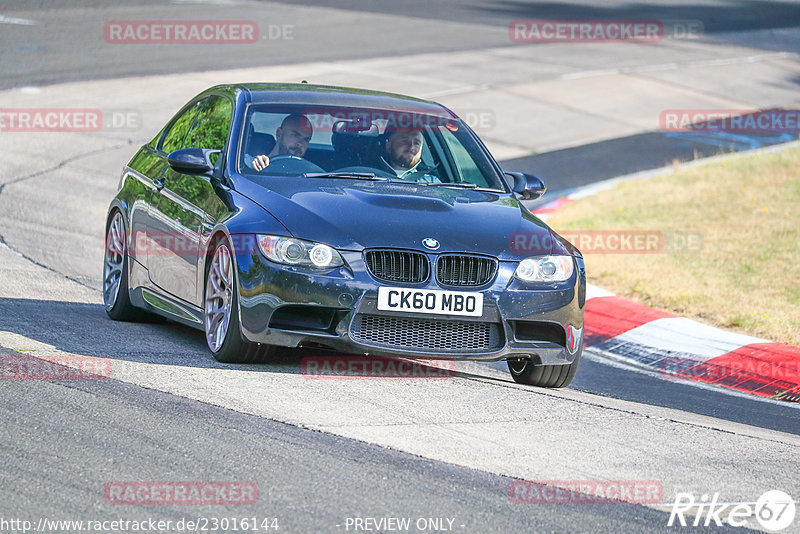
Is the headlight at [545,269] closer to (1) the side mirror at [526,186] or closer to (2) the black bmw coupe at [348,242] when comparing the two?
(2) the black bmw coupe at [348,242]

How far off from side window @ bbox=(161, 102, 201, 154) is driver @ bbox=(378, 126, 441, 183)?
1580mm

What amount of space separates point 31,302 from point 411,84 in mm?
14679

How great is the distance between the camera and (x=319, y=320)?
689 cm

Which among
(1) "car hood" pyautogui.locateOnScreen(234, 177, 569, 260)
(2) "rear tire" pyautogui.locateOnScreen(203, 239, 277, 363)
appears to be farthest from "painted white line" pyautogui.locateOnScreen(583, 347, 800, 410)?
(2) "rear tire" pyautogui.locateOnScreen(203, 239, 277, 363)

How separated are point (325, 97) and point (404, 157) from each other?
2.17 ft

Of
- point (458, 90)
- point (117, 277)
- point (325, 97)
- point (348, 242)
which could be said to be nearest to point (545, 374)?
point (348, 242)

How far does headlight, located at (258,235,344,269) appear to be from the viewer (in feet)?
22.2

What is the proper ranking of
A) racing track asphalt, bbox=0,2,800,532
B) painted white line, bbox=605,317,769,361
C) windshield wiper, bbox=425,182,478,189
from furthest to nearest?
1. painted white line, bbox=605,317,769,361
2. windshield wiper, bbox=425,182,478,189
3. racing track asphalt, bbox=0,2,800,532

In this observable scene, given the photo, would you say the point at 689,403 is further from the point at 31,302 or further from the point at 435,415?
the point at 31,302

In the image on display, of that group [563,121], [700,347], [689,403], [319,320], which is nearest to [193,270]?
[319,320]

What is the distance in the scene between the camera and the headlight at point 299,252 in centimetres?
678

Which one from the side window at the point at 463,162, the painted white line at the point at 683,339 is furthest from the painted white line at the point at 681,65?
the side window at the point at 463,162

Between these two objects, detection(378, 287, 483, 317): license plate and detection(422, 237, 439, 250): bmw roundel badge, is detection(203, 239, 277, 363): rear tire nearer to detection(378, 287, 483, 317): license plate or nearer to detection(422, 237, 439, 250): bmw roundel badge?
detection(378, 287, 483, 317): license plate

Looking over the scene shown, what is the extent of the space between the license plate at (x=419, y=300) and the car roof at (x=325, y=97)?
1.87 m
